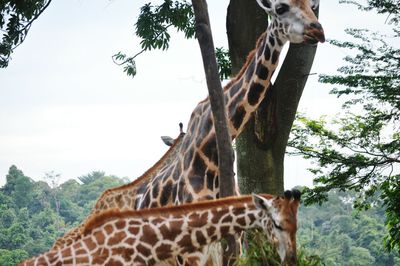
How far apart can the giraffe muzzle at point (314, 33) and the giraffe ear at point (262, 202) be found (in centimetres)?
185

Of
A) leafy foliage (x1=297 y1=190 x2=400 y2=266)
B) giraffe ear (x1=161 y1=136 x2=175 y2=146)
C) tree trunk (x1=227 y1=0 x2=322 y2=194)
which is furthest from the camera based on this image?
leafy foliage (x1=297 y1=190 x2=400 y2=266)

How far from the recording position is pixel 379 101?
14.4 metres

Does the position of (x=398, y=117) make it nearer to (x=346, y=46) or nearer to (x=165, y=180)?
(x=346, y=46)

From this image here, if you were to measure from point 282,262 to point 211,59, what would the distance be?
8.44 ft

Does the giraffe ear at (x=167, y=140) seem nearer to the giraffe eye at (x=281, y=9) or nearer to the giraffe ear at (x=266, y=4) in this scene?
the giraffe ear at (x=266, y=4)

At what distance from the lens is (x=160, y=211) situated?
23.5ft

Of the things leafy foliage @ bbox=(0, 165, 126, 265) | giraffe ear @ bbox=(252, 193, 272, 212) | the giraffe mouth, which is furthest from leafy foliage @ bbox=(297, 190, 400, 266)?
giraffe ear @ bbox=(252, 193, 272, 212)

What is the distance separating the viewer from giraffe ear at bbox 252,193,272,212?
673 centimetres

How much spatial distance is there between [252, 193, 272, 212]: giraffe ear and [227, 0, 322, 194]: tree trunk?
385 cm

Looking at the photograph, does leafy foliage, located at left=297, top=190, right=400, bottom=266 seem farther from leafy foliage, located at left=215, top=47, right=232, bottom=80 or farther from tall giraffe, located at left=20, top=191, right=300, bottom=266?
tall giraffe, located at left=20, top=191, right=300, bottom=266

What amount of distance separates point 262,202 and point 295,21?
220 centimetres

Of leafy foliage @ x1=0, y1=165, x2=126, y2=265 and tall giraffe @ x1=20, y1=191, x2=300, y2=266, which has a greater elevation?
leafy foliage @ x1=0, y1=165, x2=126, y2=265

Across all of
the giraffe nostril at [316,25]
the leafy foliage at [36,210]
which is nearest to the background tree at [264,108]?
the giraffe nostril at [316,25]

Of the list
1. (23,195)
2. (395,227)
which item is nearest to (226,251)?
(395,227)
